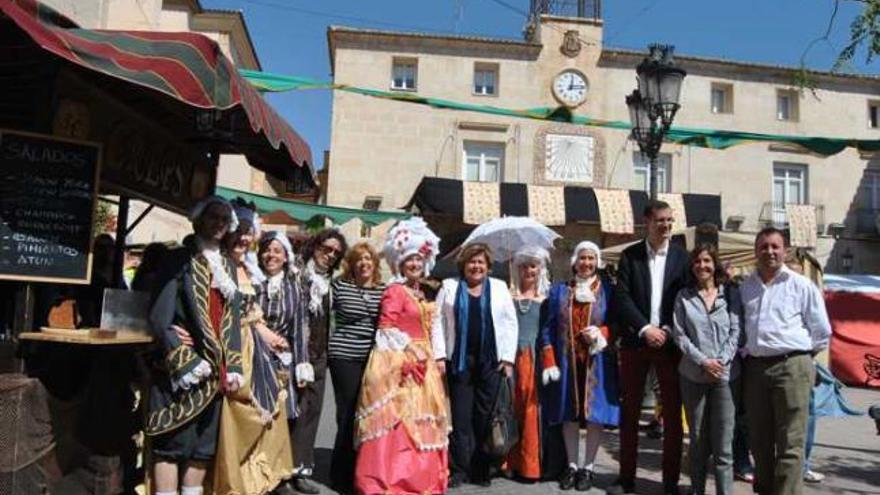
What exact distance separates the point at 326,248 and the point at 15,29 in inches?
102

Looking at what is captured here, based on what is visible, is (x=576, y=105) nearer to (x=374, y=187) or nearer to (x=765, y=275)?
(x=374, y=187)

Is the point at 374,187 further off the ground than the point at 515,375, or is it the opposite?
the point at 374,187

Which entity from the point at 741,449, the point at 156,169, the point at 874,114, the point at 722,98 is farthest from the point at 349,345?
the point at 874,114

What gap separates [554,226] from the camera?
23328mm

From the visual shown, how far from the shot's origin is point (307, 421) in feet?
18.4

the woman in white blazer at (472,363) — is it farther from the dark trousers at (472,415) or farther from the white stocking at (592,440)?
the white stocking at (592,440)

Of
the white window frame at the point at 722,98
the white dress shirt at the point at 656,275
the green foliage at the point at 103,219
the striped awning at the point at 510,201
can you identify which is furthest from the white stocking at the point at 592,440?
the white window frame at the point at 722,98

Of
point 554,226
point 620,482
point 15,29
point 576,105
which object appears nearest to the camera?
point 15,29

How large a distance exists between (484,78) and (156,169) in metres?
20.0

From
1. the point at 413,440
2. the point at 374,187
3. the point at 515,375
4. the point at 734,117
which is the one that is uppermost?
the point at 734,117

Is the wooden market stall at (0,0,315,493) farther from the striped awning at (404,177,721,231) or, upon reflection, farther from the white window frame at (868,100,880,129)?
the white window frame at (868,100,880,129)

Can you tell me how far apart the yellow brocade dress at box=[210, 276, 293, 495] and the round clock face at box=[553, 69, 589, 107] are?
2109 centimetres

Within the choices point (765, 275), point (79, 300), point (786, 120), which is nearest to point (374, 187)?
point (786, 120)

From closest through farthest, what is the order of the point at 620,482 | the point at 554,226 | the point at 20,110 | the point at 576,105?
the point at 20,110
the point at 620,482
the point at 554,226
the point at 576,105
